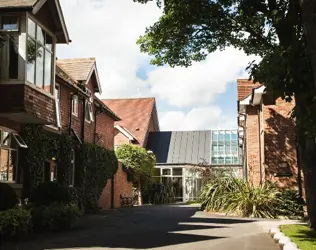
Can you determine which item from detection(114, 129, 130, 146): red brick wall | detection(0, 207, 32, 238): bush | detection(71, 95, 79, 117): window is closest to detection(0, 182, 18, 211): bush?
detection(0, 207, 32, 238): bush

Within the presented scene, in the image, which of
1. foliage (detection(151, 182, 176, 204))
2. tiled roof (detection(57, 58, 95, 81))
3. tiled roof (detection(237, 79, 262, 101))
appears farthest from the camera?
foliage (detection(151, 182, 176, 204))

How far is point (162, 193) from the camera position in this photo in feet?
120

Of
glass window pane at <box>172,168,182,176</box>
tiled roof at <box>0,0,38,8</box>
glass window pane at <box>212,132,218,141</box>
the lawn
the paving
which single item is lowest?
the paving

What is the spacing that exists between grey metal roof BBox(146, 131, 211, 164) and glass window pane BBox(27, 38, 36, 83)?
92.7 feet

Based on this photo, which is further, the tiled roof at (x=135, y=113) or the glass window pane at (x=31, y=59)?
the tiled roof at (x=135, y=113)

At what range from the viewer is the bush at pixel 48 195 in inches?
565

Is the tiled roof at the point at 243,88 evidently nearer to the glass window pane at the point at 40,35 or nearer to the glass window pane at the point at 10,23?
the glass window pane at the point at 40,35

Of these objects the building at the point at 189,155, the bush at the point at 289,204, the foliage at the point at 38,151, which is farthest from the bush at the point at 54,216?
the building at the point at 189,155

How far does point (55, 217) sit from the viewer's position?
44.3ft

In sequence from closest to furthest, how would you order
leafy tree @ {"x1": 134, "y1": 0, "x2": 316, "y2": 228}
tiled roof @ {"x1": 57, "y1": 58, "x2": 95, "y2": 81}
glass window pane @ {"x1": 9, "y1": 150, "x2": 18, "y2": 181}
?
1. leafy tree @ {"x1": 134, "y1": 0, "x2": 316, "y2": 228}
2. glass window pane @ {"x1": 9, "y1": 150, "x2": 18, "y2": 181}
3. tiled roof @ {"x1": 57, "y1": 58, "x2": 95, "y2": 81}

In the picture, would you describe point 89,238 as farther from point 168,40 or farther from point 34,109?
point 168,40

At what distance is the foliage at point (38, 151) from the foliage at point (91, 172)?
2.11 m

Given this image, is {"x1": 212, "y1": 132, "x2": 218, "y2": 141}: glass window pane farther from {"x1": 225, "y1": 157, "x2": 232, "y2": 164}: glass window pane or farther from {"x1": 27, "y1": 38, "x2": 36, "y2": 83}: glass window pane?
{"x1": 27, "y1": 38, "x2": 36, "y2": 83}: glass window pane

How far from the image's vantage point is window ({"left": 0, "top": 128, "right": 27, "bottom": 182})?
14875mm
